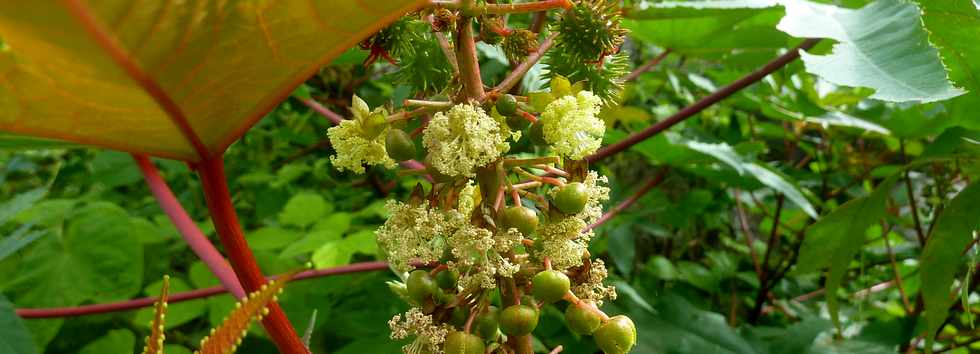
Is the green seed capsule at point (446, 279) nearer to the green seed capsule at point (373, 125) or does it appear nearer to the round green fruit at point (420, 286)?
the round green fruit at point (420, 286)

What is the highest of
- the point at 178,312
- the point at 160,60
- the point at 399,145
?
the point at 160,60

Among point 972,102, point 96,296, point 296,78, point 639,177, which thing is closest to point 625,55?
point 296,78

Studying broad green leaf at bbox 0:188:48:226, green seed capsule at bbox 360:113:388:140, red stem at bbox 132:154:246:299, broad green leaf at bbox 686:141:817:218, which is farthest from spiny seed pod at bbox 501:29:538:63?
broad green leaf at bbox 0:188:48:226

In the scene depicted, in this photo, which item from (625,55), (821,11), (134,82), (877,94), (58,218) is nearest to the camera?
(134,82)

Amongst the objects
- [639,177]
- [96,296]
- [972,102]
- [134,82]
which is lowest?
[639,177]

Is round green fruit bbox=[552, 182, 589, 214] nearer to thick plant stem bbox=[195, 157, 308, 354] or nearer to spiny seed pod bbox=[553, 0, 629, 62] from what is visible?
spiny seed pod bbox=[553, 0, 629, 62]

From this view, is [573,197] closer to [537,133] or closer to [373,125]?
[537,133]

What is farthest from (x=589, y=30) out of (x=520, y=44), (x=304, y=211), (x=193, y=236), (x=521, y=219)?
(x=304, y=211)

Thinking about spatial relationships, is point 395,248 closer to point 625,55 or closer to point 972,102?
point 625,55
